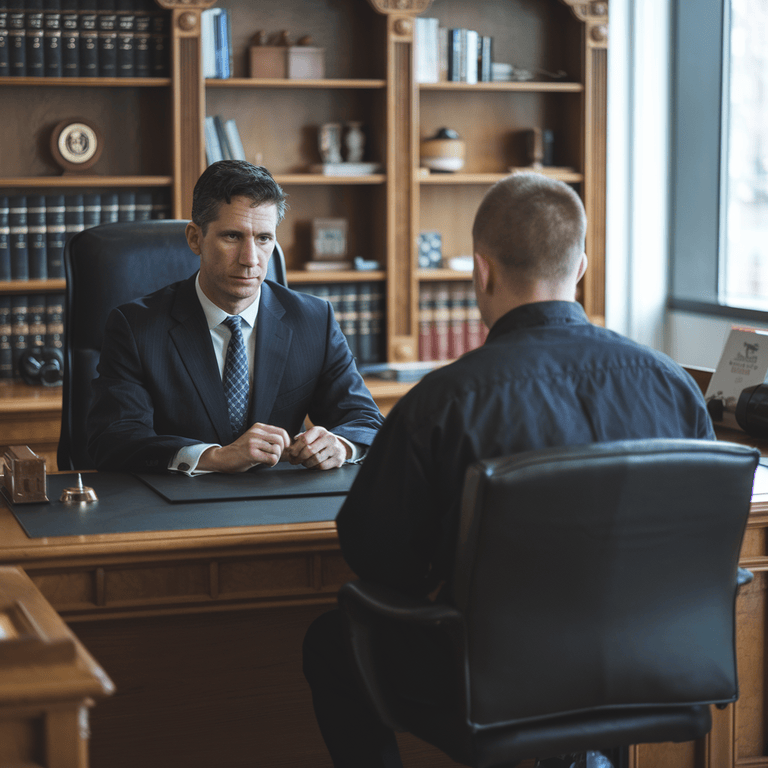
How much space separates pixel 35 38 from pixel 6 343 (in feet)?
3.64

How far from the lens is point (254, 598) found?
1651 mm

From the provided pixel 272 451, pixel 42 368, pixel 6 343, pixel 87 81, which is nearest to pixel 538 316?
pixel 272 451

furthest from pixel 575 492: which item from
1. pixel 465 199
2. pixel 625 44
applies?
pixel 625 44

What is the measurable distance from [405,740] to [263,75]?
2.85m

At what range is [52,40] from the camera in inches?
149

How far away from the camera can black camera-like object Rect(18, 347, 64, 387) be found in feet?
12.4

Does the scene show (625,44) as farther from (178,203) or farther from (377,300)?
(178,203)

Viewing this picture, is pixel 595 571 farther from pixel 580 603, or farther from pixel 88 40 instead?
pixel 88 40

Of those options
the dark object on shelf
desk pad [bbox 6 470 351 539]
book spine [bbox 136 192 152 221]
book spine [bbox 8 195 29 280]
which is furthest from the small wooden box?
desk pad [bbox 6 470 351 539]

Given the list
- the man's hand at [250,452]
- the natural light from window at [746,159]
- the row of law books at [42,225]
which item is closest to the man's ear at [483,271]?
the man's hand at [250,452]

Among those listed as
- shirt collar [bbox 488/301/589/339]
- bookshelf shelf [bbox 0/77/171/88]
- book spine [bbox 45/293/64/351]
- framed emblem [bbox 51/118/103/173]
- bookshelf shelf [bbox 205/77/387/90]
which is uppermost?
bookshelf shelf [bbox 205/77/387/90]

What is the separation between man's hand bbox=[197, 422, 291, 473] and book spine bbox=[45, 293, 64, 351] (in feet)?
7.16

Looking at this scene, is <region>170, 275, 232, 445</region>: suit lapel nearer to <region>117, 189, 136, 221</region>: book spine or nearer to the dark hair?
the dark hair

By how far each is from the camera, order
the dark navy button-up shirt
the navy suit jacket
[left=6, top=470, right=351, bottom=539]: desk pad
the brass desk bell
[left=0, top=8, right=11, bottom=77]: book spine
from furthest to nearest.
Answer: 1. [left=0, top=8, right=11, bottom=77]: book spine
2. the navy suit jacket
3. the brass desk bell
4. [left=6, top=470, right=351, bottom=539]: desk pad
5. the dark navy button-up shirt
